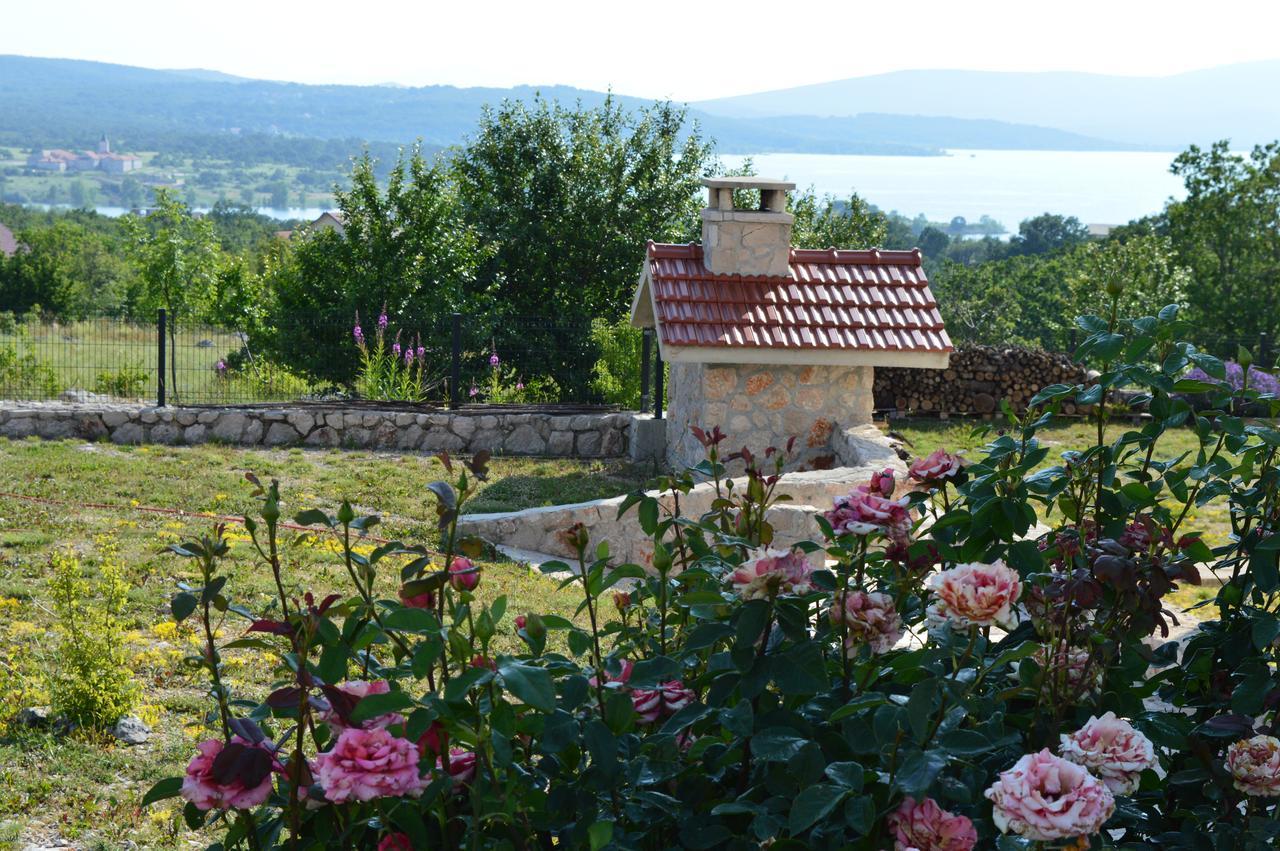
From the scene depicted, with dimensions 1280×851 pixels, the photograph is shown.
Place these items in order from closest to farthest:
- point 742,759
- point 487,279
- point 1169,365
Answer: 1. point 742,759
2. point 1169,365
3. point 487,279

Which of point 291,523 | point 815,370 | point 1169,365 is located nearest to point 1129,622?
Result: point 1169,365

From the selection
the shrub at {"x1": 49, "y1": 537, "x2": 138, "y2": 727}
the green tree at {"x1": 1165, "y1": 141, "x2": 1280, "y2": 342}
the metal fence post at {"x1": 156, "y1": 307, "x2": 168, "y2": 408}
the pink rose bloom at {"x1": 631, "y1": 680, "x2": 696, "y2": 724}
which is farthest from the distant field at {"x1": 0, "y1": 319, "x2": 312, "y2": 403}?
the green tree at {"x1": 1165, "y1": 141, "x2": 1280, "y2": 342}

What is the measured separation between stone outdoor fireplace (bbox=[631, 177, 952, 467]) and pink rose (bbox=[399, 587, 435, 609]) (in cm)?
826

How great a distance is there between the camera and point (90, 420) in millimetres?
12383

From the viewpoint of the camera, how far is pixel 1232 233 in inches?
1057

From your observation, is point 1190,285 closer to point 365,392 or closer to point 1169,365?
point 365,392

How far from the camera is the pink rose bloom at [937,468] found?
2168 mm

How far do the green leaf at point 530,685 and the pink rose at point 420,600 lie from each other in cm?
26

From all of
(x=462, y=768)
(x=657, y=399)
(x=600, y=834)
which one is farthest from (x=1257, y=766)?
(x=657, y=399)

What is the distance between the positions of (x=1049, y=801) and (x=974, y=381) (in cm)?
1522

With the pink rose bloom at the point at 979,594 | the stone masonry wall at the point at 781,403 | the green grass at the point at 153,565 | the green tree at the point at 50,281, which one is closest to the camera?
the pink rose bloom at the point at 979,594

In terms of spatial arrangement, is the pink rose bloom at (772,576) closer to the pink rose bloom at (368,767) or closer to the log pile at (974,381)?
the pink rose bloom at (368,767)

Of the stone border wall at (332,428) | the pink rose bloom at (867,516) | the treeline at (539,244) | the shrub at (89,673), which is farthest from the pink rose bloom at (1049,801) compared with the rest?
the treeline at (539,244)

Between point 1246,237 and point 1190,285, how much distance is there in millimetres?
1566
